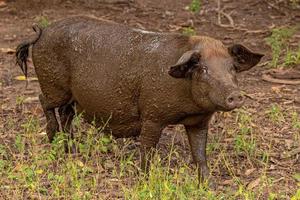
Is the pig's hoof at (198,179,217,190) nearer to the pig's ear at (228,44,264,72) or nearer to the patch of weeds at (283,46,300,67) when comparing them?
the pig's ear at (228,44,264,72)

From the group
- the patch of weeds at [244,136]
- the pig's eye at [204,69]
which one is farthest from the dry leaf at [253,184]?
the pig's eye at [204,69]

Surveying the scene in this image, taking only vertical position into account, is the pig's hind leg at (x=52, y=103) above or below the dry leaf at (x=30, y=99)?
above

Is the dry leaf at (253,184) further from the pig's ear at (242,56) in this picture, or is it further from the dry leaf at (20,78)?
the dry leaf at (20,78)

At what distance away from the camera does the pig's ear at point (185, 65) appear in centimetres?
570

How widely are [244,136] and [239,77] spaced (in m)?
2.25

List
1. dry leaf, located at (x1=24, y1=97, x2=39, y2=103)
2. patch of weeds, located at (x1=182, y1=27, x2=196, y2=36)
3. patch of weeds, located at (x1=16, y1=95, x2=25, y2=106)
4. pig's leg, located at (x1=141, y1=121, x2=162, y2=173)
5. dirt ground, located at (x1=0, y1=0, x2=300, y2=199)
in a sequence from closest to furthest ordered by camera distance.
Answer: pig's leg, located at (x1=141, y1=121, x2=162, y2=173), dirt ground, located at (x1=0, y1=0, x2=300, y2=199), patch of weeds, located at (x1=16, y1=95, x2=25, y2=106), dry leaf, located at (x1=24, y1=97, x2=39, y2=103), patch of weeds, located at (x1=182, y1=27, x2=196, y2=36)

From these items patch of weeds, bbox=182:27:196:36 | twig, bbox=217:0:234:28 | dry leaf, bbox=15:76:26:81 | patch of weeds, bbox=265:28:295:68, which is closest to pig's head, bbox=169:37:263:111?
patch of weeds, bbox=265:28:295:68

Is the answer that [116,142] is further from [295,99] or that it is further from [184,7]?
[184,7]

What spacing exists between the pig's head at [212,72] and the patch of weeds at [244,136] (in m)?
1.20

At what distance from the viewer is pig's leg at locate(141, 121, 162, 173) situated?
20.3 ft

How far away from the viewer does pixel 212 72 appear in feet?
18.7

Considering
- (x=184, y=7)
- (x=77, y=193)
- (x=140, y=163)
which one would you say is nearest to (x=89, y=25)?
(x=140, y=163)

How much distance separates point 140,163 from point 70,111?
1.15m

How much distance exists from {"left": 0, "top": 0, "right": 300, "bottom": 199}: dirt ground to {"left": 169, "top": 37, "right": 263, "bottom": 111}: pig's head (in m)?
0.87
